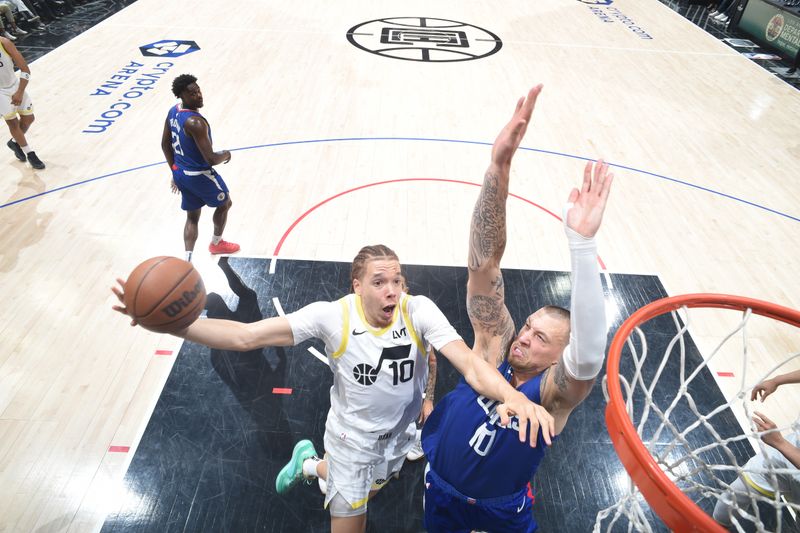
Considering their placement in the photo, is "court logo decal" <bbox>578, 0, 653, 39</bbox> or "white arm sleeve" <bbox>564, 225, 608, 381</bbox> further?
"court logo decal" <bbox>578, 0, 653, 39</bbox>

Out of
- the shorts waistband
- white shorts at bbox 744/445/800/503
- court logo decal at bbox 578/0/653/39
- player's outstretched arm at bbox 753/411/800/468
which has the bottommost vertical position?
court logo decal at bbox 578/0/653/39

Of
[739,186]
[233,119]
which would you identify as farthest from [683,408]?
[233,119]

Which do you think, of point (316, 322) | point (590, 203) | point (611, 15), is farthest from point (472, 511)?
point (611, 15)

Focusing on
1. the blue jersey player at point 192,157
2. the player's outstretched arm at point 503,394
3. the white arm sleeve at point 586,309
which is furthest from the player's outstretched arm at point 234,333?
the blue jersey player at point 192,157

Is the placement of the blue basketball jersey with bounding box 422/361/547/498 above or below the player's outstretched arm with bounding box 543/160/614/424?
below

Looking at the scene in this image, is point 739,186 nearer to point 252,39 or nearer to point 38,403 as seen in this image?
point 38,403

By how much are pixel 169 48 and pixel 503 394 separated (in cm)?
1039

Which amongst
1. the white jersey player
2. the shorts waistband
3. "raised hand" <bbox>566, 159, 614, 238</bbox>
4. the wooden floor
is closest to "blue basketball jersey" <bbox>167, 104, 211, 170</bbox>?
the wooden floor

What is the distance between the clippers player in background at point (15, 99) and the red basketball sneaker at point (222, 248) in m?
3.00

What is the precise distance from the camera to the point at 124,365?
14.5 feet

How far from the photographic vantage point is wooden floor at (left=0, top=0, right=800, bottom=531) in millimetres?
4258

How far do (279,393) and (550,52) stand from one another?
9478mm

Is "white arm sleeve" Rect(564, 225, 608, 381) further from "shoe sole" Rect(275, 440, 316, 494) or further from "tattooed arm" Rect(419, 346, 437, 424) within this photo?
"shoe sole" Rect(275, 440, 316, 494)

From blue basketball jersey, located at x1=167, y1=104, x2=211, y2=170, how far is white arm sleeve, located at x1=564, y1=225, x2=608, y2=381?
386 centimetres
